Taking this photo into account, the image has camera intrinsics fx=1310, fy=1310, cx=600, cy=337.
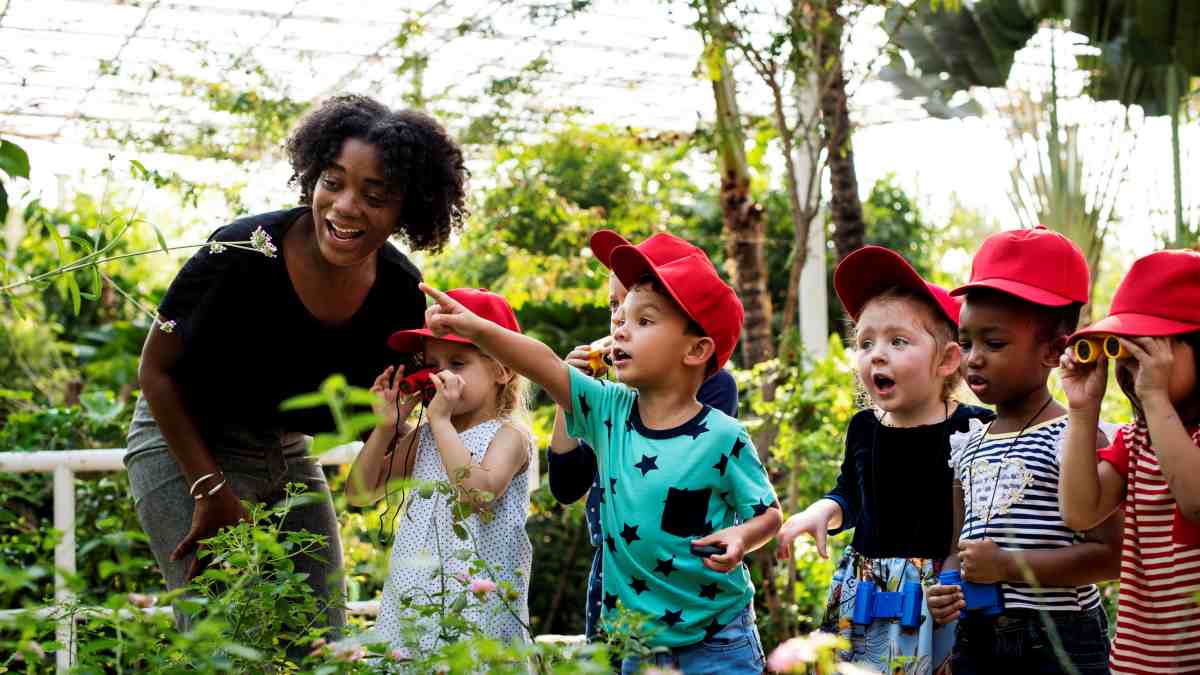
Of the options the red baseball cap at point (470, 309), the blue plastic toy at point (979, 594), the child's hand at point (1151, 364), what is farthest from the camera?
the red baseball cap at point (470, 309)

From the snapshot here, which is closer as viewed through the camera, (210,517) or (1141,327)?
(1141,327)

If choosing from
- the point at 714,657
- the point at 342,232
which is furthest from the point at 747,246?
the point at 714,657

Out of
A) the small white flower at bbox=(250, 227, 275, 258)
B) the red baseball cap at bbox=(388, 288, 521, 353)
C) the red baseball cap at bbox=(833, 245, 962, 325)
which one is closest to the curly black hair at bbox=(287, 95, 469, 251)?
the red baseball cap at bbox=(388, 288, 521, 353)

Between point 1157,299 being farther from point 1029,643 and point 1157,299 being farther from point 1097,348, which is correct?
point 1029,643

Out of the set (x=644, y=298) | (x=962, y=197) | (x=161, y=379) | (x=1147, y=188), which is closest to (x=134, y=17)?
(x=1147, y=188)

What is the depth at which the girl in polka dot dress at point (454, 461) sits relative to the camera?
9.26 feet

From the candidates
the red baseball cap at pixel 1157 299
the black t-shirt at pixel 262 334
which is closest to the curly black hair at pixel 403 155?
the black t-shirt at pixel 262 334

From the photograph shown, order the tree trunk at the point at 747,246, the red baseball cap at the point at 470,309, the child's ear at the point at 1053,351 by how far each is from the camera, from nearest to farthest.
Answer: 1. the child's ear at the point at 1053,351
2. the red baseball cap at the point at 470,309
3. the tree trunk at the point at 747,246

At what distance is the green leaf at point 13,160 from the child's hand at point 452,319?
2.50 ft

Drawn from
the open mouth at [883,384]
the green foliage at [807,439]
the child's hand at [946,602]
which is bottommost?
the green foliage at [807,439]

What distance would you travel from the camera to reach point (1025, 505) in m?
2.48

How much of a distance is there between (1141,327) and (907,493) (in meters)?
0.65

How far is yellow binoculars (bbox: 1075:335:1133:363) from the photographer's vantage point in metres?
2.15

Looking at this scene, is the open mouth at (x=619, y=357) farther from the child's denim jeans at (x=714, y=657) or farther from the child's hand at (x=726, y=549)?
the child's denim jeans at (x=714, y=657)
